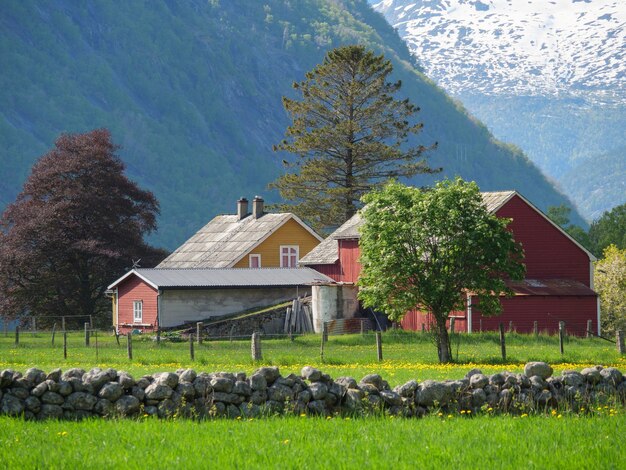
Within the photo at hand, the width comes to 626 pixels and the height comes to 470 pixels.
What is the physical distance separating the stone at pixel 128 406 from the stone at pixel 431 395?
4597mm

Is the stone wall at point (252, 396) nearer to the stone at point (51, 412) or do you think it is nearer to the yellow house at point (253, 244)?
the stone at point (51, 412)

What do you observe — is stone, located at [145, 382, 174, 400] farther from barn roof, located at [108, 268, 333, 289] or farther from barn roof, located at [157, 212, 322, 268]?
barn roof, located at [157, 212, 322, 268]

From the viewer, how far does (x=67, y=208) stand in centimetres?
7688

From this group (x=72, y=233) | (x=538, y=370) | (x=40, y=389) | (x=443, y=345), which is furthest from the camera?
(x=72, y=233)

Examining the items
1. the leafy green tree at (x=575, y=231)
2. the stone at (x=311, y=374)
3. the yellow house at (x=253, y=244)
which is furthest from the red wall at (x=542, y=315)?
the leafy green tree at (x=575, y=231)

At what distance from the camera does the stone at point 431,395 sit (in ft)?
67.7

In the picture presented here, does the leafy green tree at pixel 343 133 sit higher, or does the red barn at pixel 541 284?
the leafy green tree at pixel 343 133

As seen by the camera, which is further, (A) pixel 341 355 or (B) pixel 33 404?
(A) pixel 341 355

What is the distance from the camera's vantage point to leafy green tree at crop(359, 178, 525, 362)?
39281 millimetres

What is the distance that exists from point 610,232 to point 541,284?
253 feet

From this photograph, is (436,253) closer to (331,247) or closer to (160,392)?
(160,392)

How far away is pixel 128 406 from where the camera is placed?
66.4ft

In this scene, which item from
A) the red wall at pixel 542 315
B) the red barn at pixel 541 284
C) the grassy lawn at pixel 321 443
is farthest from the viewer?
the red barn at pixel 541 284

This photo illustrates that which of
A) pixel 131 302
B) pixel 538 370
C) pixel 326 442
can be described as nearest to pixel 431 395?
pixel 538 370
